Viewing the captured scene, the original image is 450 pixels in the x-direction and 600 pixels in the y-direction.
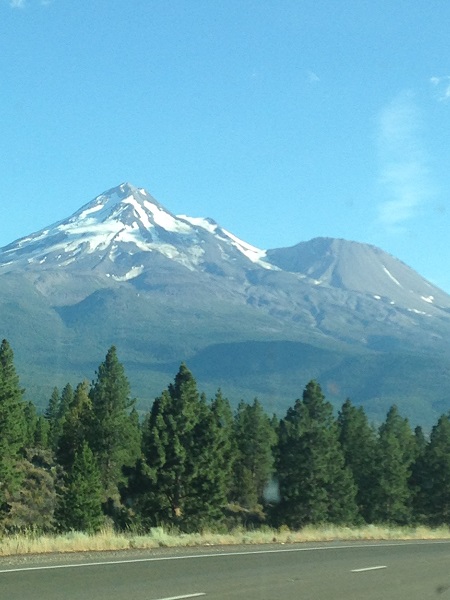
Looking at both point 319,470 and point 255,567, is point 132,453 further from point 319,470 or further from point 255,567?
point 255,567

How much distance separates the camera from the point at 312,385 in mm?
69688

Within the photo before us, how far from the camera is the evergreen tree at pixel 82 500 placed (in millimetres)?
45344

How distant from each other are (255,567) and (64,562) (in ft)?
12.2

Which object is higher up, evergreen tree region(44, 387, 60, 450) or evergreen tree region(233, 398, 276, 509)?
evergreen tree region(44, 387, 60, 450)

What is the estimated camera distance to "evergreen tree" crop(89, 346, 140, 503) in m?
69.8

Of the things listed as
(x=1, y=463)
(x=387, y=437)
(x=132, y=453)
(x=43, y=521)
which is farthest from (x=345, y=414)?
(x=1, y=463)

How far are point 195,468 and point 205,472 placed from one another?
611 mm

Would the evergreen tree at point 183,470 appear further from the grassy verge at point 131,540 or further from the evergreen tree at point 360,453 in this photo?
the evergreen tree at point 360,453

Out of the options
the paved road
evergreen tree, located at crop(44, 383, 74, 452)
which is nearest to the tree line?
evergreen tree, located at crop(44, 383, 74, 452)

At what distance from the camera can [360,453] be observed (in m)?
78.8

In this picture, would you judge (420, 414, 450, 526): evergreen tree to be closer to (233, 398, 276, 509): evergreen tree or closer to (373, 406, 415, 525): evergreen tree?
(373, 406, 415, 525): evergreen tree

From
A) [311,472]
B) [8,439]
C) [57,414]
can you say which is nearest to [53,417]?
[57,414]

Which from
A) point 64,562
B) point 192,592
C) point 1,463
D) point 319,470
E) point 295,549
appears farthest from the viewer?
point 319,470

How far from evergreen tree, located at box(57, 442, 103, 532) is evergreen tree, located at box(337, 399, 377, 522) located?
90.9ft
